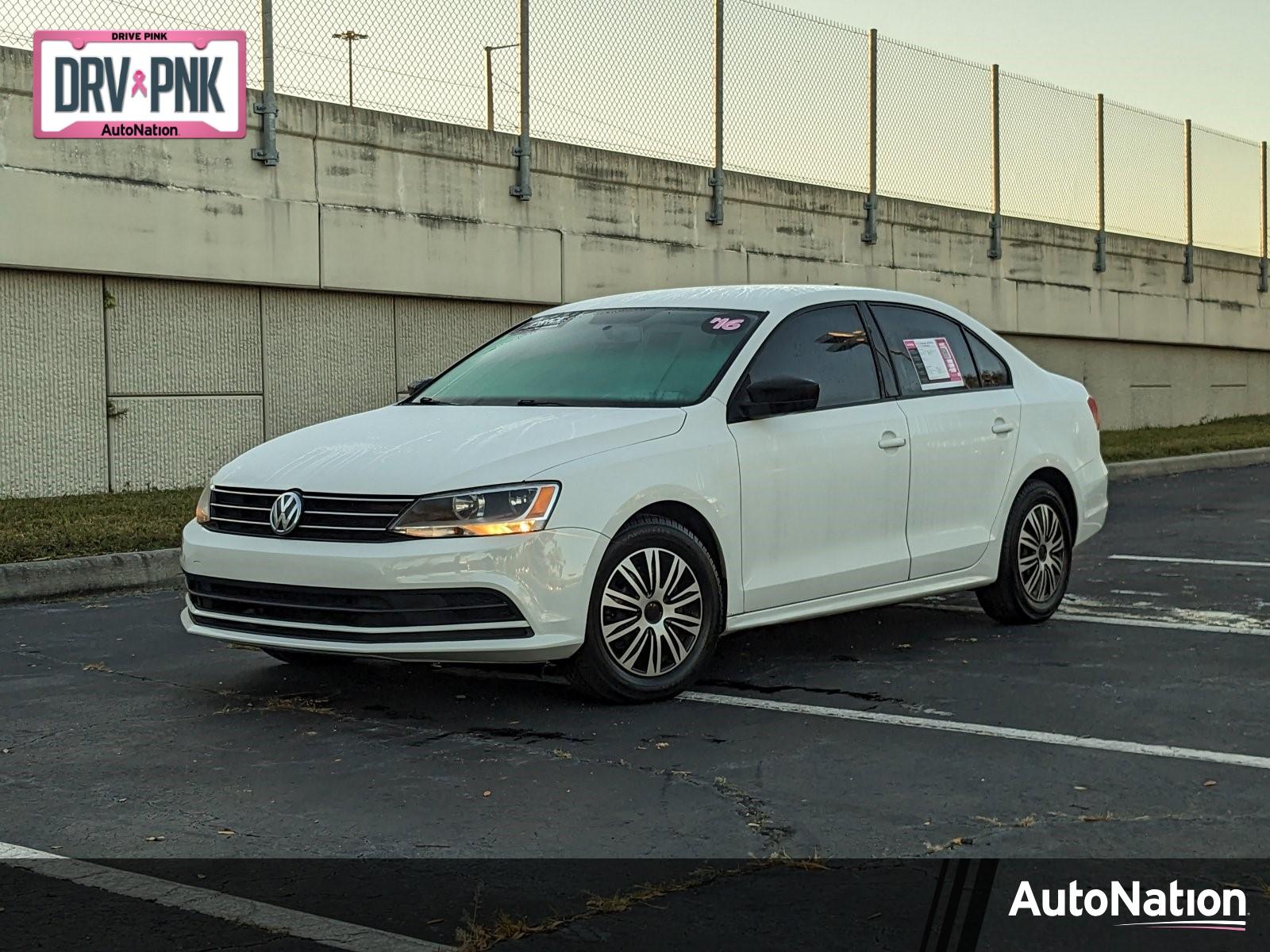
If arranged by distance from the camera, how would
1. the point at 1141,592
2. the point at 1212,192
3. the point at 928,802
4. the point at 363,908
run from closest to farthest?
the point at 363,908, the point at 928,802, the point at 1141,592, the point at 1212,192

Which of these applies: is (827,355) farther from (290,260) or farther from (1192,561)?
(290,260)

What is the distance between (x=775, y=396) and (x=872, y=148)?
16.2m

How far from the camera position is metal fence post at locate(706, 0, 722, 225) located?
62.6ft

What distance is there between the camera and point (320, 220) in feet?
49.1

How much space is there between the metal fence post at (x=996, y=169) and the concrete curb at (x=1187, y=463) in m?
4.71

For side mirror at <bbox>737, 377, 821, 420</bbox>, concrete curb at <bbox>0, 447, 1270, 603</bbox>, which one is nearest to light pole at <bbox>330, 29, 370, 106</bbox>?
concrete curb at <bbox>0, 447, 1270, 603</bbox>

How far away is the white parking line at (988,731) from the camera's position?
531 centimetres

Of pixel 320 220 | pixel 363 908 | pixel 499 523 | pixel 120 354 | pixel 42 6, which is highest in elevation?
pixel 42 6

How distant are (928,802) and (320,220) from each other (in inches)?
445

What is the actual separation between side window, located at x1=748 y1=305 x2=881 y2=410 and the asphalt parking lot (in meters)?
1.15

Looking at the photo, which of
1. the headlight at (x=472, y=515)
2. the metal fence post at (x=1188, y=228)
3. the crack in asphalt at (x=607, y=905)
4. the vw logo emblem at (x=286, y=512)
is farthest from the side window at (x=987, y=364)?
the metal fence post at (x=1188, y=228)

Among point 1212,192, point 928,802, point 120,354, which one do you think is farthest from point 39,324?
point 1212,192

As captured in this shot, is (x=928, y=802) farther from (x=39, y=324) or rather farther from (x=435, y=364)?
(x=435, y=364)

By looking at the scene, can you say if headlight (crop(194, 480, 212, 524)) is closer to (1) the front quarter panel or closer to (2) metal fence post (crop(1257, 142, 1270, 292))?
(1) the front quarter panel
